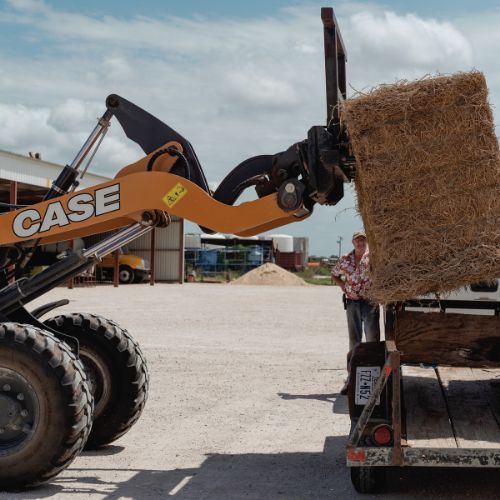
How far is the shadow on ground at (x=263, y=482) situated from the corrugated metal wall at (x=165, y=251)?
40900mm

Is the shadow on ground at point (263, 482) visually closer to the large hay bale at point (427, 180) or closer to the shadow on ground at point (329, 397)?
the large hay bale at point (427, 180)

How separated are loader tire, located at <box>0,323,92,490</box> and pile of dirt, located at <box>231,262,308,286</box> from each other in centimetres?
4268

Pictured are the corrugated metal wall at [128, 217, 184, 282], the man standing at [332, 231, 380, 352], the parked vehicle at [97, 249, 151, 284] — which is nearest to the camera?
the man standing at [332, 231, 380, 352]

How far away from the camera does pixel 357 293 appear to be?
1040 cm

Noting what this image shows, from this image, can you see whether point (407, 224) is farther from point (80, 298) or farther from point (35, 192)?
point (35, 192)

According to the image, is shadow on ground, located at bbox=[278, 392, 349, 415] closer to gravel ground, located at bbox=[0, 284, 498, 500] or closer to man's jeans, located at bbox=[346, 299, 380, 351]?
gravel ground, located at bbox=[0, 284, 498, 500]

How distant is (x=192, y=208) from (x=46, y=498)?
2.34 m

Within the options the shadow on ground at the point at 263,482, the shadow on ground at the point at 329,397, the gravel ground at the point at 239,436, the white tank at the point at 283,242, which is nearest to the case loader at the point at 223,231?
the shadow on ground at the point at 263,482

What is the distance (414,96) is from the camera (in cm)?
599

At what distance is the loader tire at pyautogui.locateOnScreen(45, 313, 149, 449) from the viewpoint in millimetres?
7734

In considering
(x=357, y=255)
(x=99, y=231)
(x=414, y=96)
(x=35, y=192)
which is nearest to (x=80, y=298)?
(x=35, y=192)

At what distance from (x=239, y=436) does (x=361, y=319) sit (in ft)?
9.36

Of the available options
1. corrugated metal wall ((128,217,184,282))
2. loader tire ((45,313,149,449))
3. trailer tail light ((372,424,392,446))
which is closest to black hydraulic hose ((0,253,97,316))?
loader tire ((45,313,149,449))

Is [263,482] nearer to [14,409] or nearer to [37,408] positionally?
[37,408]
